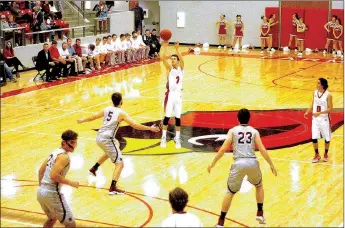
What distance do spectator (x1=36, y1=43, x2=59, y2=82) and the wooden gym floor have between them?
0.57m

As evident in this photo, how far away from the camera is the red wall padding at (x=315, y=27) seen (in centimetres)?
3086

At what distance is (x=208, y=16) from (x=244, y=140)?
981 inches

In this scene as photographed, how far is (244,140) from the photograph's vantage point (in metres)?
9.20

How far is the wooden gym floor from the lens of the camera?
1026 centimetres

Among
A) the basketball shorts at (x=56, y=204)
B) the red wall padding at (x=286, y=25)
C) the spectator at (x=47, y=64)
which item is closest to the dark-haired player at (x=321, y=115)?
the basketball shorts at (x=56, y=204)

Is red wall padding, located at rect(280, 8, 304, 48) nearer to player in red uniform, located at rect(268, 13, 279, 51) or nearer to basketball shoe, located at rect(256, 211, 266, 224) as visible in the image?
player in red uniform, located at rect(268, 13, 279, 51)

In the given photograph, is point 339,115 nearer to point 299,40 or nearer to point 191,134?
point 191,134

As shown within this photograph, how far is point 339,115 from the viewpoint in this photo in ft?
56.6

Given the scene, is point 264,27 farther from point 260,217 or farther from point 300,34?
point 260,217

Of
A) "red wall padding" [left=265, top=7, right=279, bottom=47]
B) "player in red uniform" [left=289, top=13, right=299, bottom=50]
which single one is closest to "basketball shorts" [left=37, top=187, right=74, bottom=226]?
"player in red uniform" [left=289, top=13, right=299, bottom=50]

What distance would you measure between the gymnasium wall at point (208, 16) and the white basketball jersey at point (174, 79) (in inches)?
740

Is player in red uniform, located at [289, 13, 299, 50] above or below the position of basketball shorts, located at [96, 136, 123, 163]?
above

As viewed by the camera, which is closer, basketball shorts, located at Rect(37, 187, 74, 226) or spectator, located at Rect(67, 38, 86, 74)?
basketball shorts, located at Rect(37, 187, 74, 226)

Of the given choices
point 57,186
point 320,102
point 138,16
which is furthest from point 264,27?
point 57,186
